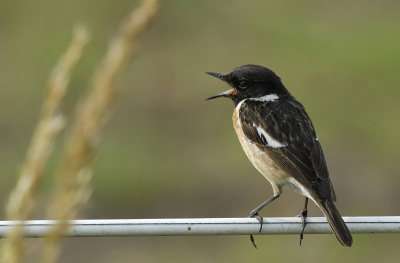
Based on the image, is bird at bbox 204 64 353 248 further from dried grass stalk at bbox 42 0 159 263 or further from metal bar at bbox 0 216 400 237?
dried grass stalk at bbox 42 0 159 263

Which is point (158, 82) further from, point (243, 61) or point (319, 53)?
point (319, 53)

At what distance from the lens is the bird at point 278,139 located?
563 centimetres

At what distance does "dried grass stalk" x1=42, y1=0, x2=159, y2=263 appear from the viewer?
5.25 ft

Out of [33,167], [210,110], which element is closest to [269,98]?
[33,167]

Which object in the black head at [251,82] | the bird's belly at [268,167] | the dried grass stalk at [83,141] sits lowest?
the dried grass stalk at [83,141]

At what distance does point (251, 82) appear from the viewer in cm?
667

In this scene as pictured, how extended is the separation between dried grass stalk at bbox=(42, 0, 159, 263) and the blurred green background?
28.8ft

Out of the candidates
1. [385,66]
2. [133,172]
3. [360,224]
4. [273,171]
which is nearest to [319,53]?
[385,66]

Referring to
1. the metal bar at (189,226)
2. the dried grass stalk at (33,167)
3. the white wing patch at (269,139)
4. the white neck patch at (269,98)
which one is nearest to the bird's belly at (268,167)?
the white wing patch at (269,139)

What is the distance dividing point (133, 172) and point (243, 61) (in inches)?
194

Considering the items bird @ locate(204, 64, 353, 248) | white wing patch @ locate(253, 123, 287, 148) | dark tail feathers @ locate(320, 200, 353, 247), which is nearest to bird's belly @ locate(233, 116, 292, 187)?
bird @ locate(204, 64, 353, 248)

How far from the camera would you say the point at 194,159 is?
1384cm

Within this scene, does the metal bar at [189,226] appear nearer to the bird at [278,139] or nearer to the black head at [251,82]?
the bird at [278,139]

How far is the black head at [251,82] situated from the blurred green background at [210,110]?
406 centimetres
